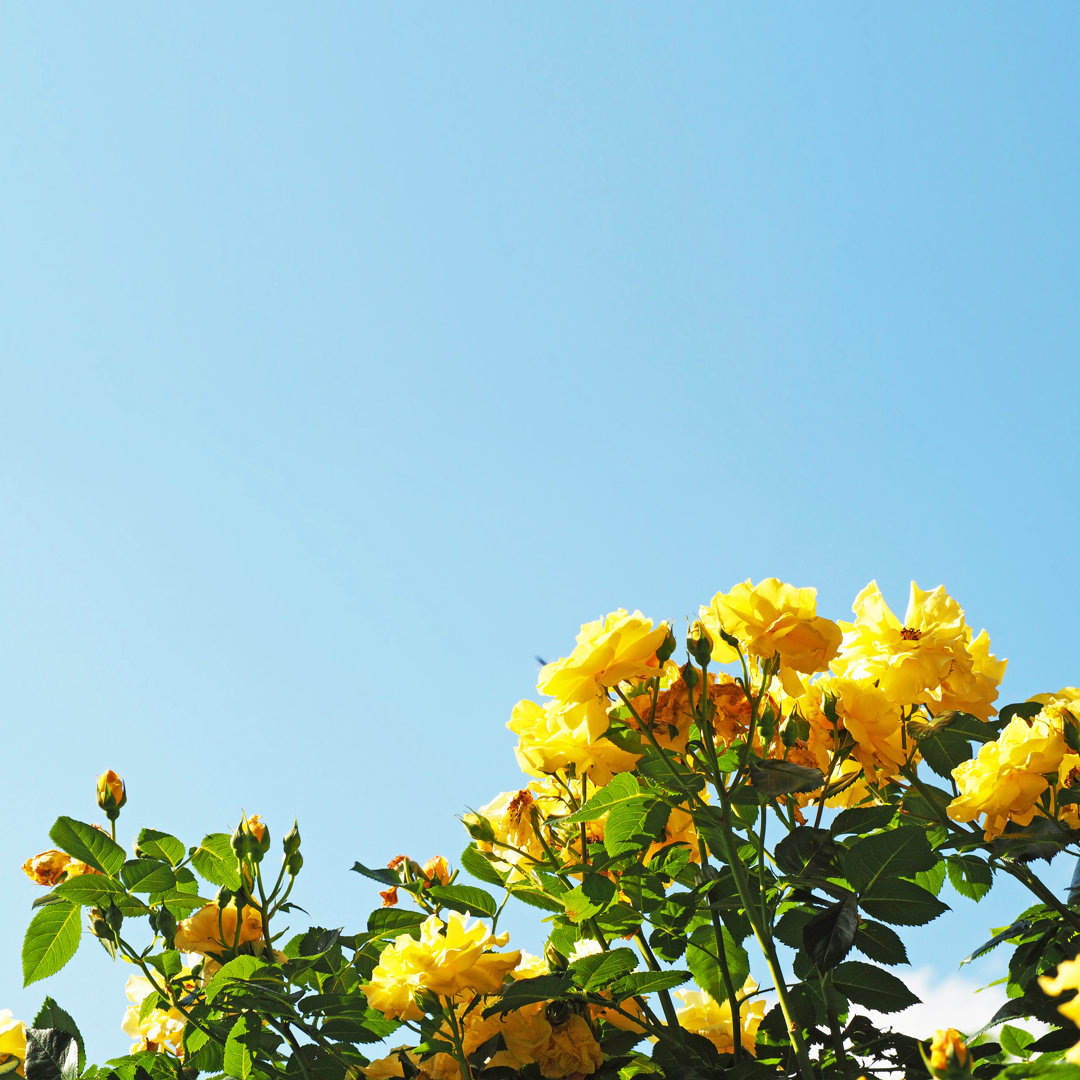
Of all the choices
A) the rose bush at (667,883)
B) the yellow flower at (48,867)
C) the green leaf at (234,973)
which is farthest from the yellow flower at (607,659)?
the yellow flower at (48,867)

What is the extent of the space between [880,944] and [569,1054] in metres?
0.63

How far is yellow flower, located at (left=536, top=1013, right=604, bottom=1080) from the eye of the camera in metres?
2.01

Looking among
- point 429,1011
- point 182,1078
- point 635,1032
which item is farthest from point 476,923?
point 182,1078

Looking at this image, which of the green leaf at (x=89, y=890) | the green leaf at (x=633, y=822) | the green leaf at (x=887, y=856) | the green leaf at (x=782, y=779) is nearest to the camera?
the green leaf at (x=782, y=779)

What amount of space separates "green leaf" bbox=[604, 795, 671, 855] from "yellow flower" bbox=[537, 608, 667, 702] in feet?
0.75

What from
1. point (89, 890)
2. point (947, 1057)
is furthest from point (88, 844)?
point (947, 1057)

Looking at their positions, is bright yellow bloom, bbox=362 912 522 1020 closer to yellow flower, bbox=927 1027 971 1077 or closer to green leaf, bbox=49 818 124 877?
green leaf, bbox=49 818 124 877

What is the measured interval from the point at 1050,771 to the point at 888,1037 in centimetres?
65

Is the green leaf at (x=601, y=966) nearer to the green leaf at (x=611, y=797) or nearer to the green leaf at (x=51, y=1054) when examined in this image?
the green leaf at (x=611, y=797)

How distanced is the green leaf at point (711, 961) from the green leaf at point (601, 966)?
0.77 feet

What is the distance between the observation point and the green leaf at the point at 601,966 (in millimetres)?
1967

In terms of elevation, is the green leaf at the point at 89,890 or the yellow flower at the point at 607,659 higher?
the yellow flower at the point at 607,659

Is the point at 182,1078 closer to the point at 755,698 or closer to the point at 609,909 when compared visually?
the point at 609,909

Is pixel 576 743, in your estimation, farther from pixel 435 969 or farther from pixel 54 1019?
pixel 54 1019
